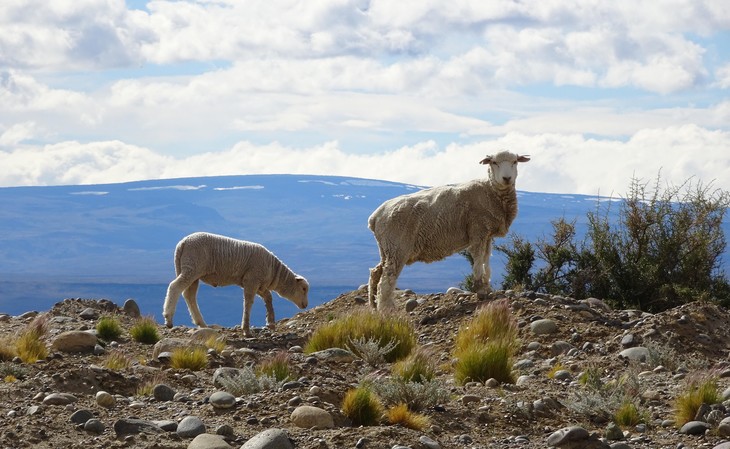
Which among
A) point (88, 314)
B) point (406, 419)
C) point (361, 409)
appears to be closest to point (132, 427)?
point (361, 409)

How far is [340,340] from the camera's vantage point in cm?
1579

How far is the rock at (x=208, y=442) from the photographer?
9.20m

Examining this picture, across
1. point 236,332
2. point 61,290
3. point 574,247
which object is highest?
point 574,247

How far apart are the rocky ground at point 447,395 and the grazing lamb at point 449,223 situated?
1.66m

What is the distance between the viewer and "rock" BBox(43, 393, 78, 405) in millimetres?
10750

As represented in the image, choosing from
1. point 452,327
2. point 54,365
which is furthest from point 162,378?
point 452,327

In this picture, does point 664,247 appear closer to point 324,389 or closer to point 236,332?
point 236,332

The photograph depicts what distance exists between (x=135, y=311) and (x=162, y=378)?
30.5ft

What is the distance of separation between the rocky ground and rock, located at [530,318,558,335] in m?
0.03

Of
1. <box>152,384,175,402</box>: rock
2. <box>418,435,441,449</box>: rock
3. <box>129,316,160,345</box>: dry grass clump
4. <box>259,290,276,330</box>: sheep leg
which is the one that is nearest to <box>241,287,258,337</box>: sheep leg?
<box>259,290,276,330</box>: sheep leg

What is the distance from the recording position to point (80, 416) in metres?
10.2

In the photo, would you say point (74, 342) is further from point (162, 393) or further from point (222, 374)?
point (162, 393)

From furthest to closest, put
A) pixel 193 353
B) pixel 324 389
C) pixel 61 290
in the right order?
1. pixel 61 290
2. pixel 193 353
3. pixel 324 389

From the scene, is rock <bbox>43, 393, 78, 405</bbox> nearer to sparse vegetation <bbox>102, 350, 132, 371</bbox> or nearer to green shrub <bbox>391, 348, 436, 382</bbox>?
sparse vegetation <bbox>102, 350, 132, 371</bbox>
